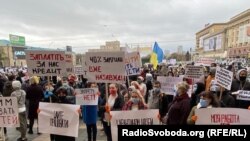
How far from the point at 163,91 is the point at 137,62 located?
2865mm

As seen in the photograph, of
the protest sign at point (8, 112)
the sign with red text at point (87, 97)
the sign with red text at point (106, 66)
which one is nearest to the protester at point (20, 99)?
the protest sign at point (8, 112)

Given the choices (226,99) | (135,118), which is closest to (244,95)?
(226,99)

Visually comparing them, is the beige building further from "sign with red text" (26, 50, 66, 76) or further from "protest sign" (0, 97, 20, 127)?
"protest sign" (0, 97, 20, 127)

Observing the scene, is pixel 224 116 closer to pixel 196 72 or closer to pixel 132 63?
pixel 196 72

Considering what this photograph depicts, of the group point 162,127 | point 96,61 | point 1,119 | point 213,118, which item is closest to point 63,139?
point 1,119

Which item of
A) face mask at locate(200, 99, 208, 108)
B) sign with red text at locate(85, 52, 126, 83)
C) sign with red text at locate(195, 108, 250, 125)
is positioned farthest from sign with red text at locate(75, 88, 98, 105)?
sign with red text at locate(195, 108, 250, 125)

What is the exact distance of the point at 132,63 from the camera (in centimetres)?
1091

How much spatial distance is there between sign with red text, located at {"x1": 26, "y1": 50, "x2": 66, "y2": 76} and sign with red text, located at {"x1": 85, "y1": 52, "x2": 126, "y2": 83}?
2.81 feet

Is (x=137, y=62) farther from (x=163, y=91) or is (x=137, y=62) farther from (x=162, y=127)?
(x=162, y=127)

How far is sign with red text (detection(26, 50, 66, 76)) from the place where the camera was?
6.70 m

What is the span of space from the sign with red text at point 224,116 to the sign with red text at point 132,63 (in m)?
5.81

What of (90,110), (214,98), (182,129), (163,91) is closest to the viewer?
(182,129)

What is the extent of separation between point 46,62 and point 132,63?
183 inches

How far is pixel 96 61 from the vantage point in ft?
20.0
